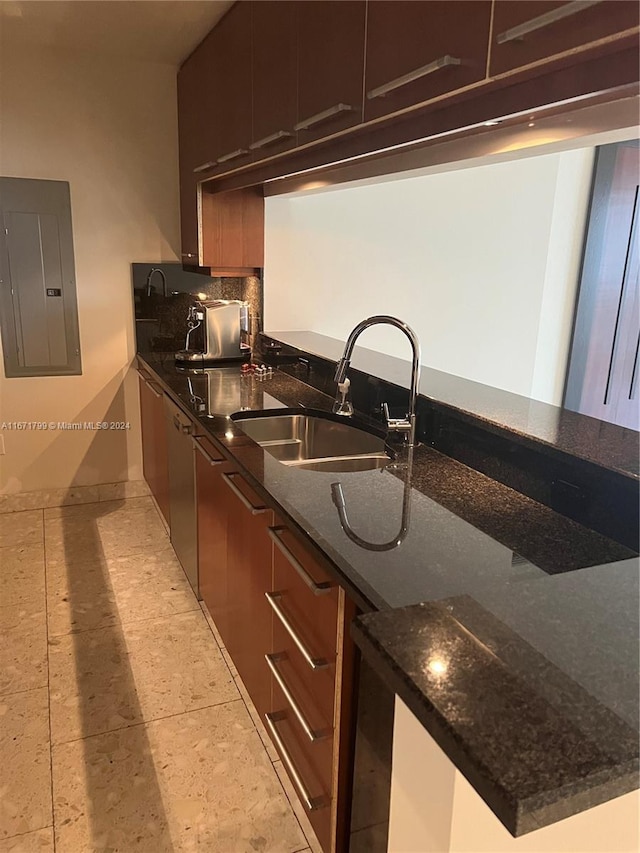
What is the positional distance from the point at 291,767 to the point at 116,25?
9.52ft

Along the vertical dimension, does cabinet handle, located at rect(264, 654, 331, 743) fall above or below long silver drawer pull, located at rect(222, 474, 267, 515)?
below

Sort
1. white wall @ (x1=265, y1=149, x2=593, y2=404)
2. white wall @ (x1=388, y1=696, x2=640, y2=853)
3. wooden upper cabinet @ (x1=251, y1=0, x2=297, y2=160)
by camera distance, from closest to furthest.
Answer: white wall @ (x1=388, y1=696, x2=640, y2=853)
wooden upper cabinet @ (x1=251, y1=0, x2=297, y2=160)
white wall @ (x1=265, y1=149, x2=593, y2=404)

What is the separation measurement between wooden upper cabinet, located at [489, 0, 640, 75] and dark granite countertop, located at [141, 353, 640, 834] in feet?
2.70

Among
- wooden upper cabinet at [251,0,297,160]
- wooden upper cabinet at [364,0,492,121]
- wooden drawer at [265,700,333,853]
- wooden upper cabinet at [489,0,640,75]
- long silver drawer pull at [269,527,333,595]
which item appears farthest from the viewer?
wooden upper cabinet at [251,0,297,160]

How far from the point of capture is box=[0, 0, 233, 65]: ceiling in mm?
2498

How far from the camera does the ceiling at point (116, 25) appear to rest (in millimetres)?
2498

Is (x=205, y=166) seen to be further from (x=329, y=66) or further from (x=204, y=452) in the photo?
(x=204, y=452)

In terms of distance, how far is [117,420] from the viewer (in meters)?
3.70

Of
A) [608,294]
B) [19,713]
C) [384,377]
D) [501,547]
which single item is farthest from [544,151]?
[19,713]

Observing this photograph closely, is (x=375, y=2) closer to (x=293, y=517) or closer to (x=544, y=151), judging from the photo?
(x=544, y=151)

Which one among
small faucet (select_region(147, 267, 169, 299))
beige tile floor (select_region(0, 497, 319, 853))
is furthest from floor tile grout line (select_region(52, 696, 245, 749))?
small faucet (select_region(147, 267, 169, 299))

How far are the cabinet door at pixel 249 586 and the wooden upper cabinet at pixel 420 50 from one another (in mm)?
1036

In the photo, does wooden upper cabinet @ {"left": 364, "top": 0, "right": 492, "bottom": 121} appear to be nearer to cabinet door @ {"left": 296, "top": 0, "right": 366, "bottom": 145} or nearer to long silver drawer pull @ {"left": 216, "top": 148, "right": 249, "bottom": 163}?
cabinet door @ {"left": 296, "top": 0, "right": 366, "bottom": 145}

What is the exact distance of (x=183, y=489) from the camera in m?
2.68
